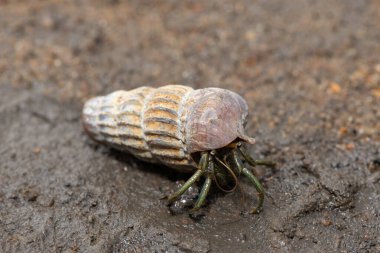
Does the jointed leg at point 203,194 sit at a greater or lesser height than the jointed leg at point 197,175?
lesser

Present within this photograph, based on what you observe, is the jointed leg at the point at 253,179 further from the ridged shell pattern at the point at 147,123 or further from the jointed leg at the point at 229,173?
the ridged shell pattern at the point at 147,123

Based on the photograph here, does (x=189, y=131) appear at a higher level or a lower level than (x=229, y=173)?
higher

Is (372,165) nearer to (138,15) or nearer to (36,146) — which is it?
(36,146)

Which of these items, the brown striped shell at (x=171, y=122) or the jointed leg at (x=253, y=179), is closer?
the brown striped shell at (x=171, y=122)

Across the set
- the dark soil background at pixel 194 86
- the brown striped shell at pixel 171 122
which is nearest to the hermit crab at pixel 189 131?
the brown striped shell at pixel 171 122

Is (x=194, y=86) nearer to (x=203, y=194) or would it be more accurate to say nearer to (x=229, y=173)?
(x=229, y=173)

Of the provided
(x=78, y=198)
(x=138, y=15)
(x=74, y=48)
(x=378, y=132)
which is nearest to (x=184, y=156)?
(x=78, y=198)

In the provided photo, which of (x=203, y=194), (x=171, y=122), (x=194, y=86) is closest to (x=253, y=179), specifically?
(x=203, y=194)
